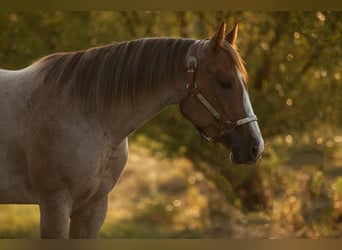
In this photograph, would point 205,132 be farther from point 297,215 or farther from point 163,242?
point 297,215

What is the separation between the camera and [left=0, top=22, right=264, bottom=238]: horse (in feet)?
9.48

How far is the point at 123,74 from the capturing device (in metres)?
2.99

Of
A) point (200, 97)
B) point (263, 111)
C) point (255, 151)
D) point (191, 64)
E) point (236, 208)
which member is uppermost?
point (191, 64)

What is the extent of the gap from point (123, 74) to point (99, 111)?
0.21 meters

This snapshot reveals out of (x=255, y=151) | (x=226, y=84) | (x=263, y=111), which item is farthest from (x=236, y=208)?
(x=226, y=84)

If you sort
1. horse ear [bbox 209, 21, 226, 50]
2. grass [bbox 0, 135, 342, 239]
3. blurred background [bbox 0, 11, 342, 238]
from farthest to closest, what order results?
grass [bbox 0, 135, 342, 239] → blurred background [bbox 0, 11, 342, 238] → horse ear [bbox 209, 21, 226, 50]

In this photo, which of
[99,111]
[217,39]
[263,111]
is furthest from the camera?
[263,111]

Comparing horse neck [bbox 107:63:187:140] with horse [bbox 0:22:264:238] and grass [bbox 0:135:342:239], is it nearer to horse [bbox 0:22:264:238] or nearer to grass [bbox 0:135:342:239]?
horse [bbox 0:22:264:238]

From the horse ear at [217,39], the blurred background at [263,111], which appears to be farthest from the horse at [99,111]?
the blurred background at [263,111]

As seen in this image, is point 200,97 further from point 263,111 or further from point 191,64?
point 263,111

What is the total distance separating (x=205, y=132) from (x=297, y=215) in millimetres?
4006

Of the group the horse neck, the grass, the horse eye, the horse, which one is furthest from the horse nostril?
the grass

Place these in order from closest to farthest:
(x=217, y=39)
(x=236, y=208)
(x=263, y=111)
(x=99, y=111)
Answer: (x=217, y=39) → (x=99, y=111) → (x=263, y=111) → (x=236, y=208)

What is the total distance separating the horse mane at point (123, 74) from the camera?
297 centimetres
